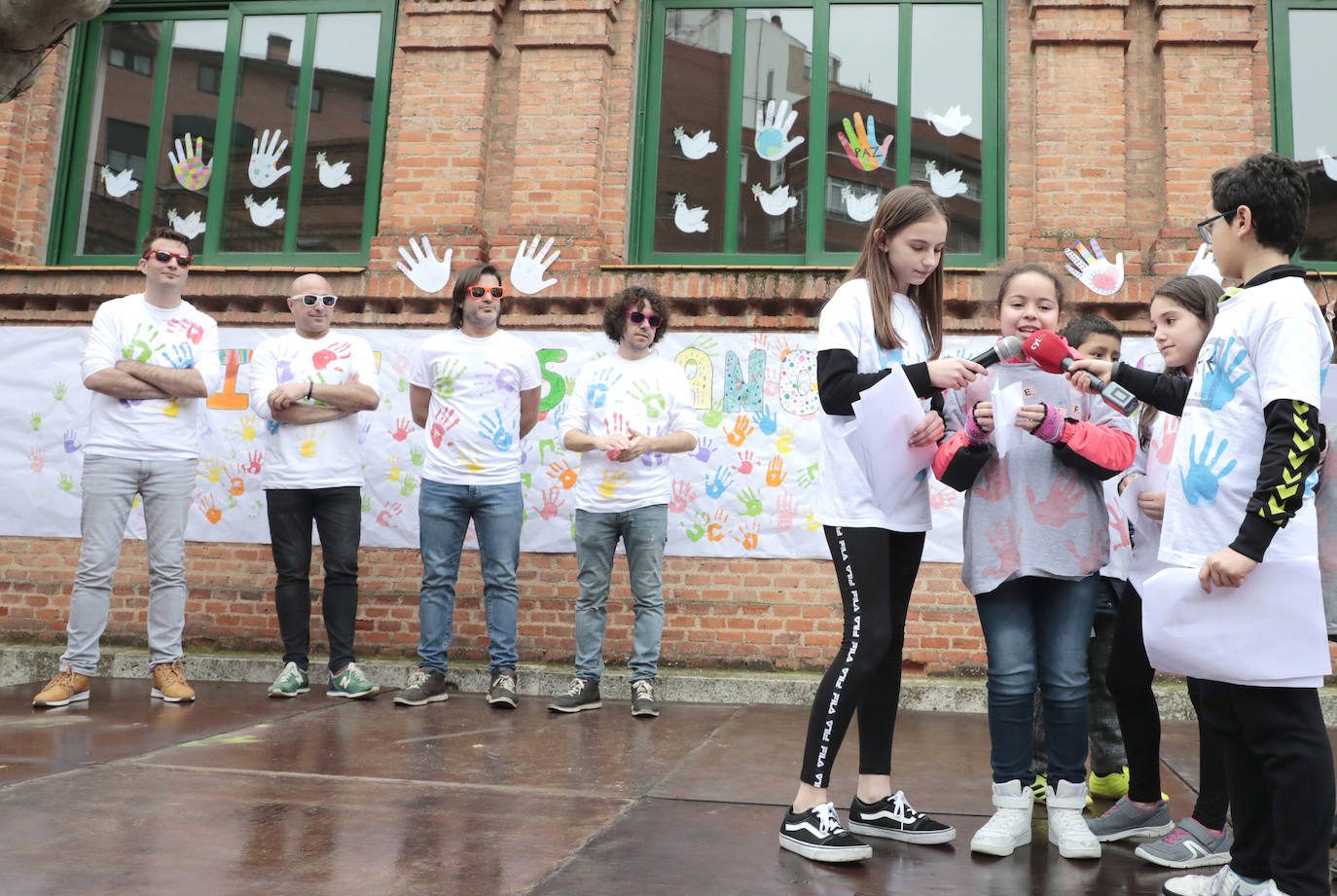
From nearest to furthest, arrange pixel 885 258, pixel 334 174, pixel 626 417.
Result: pixel 885 258 < pixel 626 417 < pixel 334 174

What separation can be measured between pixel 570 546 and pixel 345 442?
155 centimetres

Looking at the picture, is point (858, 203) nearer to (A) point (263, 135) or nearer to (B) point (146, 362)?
(A) point (263, 135)

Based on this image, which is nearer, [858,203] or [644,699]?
[644,699]

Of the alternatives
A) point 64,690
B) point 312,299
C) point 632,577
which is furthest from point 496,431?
point 64,690

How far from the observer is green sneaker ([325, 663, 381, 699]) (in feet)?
18.7

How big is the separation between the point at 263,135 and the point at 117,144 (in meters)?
1.24

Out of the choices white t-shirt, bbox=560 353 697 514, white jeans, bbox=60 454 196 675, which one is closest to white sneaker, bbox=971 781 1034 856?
white t-shirt, bbox=560 353 697 514

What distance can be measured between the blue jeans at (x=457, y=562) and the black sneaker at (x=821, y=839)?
2.90m

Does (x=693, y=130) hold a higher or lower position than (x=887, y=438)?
higher

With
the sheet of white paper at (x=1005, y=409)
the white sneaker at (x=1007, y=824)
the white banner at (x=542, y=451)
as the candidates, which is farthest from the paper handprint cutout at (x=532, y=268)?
the white sneaker at (x=1007, y=824)

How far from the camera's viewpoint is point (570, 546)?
262 inches

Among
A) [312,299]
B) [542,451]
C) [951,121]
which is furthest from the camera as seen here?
[951,121]

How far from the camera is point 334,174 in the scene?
7.52m

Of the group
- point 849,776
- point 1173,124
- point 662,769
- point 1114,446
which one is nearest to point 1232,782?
point 1114,446
